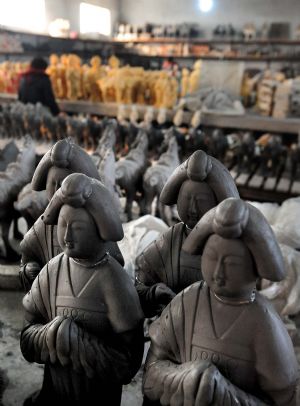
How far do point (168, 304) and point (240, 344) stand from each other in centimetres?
21

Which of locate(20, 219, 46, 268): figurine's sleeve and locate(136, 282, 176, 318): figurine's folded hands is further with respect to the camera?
locate(20, 219, 46, 268): figurine's sleeve

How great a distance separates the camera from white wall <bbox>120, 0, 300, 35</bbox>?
917 cm

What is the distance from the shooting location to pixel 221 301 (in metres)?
0.96

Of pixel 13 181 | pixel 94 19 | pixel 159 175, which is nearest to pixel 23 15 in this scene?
pixel 94 19

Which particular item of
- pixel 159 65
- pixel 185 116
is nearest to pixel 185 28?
pixel 159 65

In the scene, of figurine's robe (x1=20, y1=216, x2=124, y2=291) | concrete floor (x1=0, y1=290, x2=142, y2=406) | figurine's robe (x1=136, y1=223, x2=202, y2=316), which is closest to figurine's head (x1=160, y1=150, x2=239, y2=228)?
figurine's robe (x1=136, y1=223, x2=202, y2=316)

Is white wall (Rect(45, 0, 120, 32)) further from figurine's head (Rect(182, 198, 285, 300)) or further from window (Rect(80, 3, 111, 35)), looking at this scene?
figurine's head (Rect(182, 198, 285, 300))

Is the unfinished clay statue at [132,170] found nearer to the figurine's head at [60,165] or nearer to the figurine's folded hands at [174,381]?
the figurine's head at [60,165]

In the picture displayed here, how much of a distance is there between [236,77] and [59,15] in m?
5.43

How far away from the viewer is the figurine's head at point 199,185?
1173 mm

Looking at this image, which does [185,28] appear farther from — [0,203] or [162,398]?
[162,398]

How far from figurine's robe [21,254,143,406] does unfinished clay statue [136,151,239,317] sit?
0.60ft

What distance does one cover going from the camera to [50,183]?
4.48ft

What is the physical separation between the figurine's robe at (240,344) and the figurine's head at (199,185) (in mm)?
264
